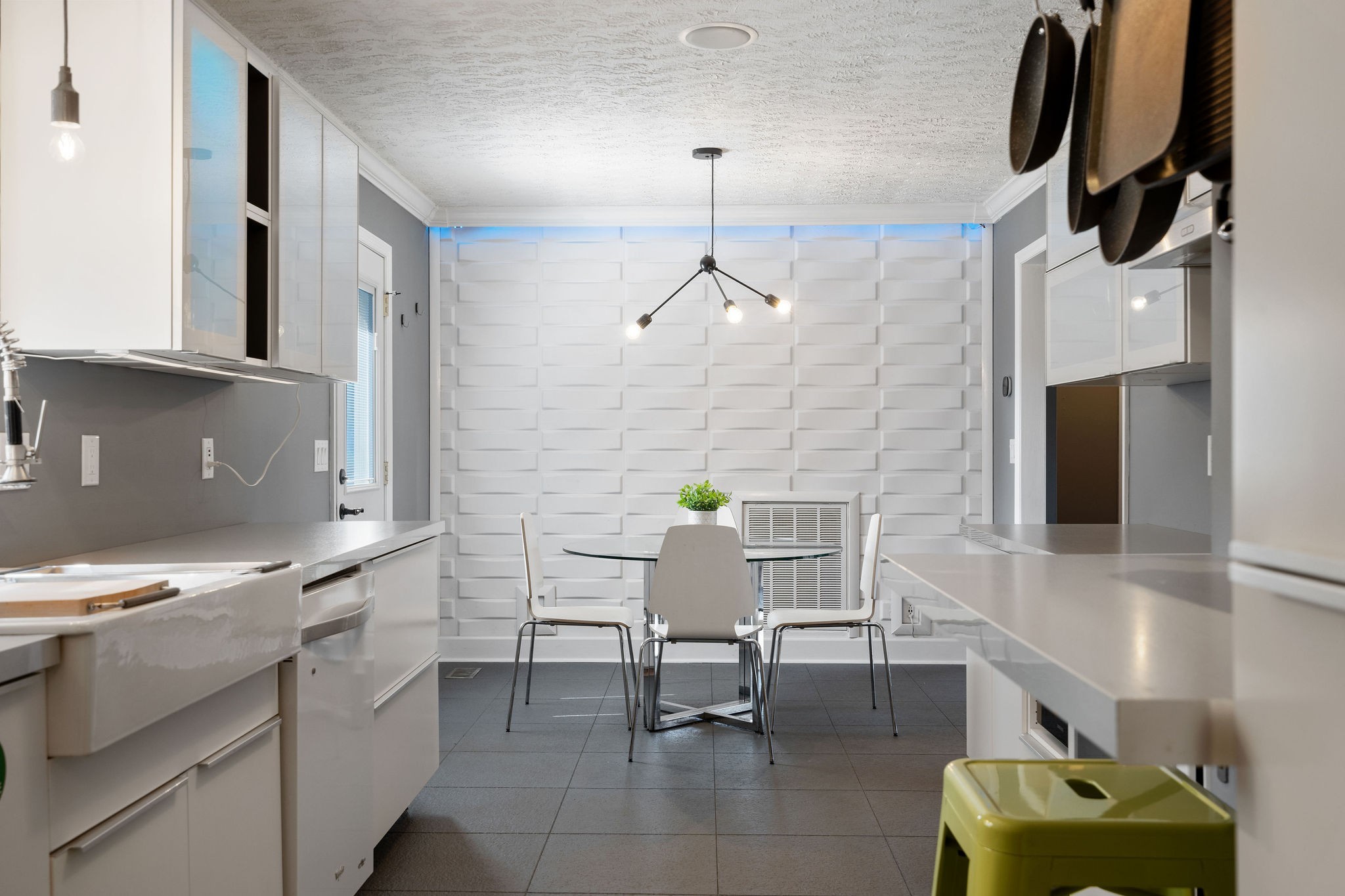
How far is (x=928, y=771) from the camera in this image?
3.42 meters

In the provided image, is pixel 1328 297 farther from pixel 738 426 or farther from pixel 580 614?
pixel 738 426

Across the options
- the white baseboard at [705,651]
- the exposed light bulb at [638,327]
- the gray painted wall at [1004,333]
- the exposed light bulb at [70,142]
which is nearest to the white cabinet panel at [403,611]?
the exposed light bulb at [70,142]

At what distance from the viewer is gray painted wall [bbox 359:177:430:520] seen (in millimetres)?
4617

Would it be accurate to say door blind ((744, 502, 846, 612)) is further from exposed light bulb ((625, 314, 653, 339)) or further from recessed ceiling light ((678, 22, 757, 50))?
recessed ceiling light ((678, 22, 757, 50))

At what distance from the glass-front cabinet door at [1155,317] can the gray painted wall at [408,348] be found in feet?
10.1

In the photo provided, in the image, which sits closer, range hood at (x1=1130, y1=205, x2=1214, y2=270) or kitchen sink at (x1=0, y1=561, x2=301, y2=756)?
kitchen sink at (x1=0, y1=561, x2=301, y2=756)

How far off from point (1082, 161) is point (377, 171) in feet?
12.1

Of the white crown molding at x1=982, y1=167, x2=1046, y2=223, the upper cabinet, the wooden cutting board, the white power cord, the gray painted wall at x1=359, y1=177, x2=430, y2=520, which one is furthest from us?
the gray painted wall at x1=359, y1=177, x2=430, y2=520

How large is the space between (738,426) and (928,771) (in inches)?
88.2

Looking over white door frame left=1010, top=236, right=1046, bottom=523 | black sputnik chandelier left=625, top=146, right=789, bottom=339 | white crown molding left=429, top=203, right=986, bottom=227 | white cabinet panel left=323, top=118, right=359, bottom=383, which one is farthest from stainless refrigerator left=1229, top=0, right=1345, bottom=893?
white crown molding left=429, top=203, right=986, bottom=227

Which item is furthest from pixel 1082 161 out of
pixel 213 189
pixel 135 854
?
pixel 213 189

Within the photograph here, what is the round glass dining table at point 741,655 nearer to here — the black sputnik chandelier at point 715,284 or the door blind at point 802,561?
the door blind at point 802,561

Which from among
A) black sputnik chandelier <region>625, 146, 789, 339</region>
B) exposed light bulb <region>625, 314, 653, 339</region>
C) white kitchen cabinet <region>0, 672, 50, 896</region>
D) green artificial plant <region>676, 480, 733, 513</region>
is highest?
black sputnik chandelier <region>625, 146, 789, 339</region>

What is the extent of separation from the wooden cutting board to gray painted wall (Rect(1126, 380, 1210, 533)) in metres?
2.73
